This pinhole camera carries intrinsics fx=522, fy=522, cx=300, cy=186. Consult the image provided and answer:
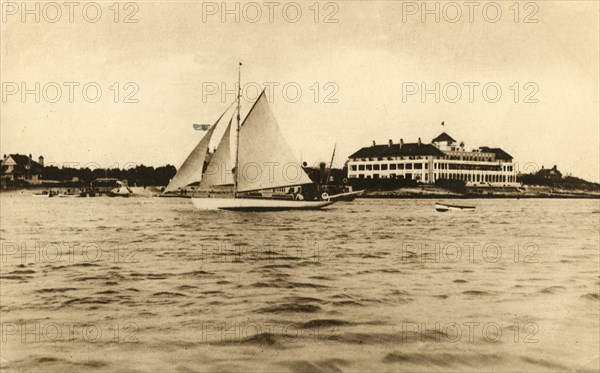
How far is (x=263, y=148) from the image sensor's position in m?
2.64

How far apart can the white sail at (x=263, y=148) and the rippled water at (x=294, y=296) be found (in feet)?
1.45

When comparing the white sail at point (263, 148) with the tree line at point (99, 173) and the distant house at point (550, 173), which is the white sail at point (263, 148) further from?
the distant house at point (550, 173)

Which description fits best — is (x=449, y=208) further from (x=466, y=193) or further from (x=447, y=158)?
(x=466, y=193)

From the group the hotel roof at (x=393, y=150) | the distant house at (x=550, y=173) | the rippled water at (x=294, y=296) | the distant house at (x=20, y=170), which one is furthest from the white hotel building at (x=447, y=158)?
the distant house at (x=20, y=170)

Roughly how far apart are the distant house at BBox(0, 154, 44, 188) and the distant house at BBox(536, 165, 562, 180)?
6.20 ft

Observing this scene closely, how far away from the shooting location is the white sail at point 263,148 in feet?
6.58

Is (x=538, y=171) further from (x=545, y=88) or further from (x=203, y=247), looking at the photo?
(x=203, y=247)

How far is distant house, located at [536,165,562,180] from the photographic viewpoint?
199 centimetres

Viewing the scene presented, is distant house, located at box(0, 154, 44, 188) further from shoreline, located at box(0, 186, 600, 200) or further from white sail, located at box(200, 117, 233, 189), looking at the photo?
Answer: white sail, located at box(200, 117, 233, 189)

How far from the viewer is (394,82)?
1.83 meters

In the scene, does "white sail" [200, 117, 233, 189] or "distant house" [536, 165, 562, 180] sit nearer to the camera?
"distant house" [536, 165, 562, 180]

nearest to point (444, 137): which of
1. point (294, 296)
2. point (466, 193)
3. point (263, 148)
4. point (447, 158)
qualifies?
Answer: point (447, 158)

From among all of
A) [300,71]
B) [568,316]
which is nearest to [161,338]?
[300,71]

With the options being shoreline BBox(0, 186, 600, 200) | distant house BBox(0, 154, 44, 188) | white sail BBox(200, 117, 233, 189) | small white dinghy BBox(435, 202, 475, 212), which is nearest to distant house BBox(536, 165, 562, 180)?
shoreline BBox(0, 186, 600, 200)
